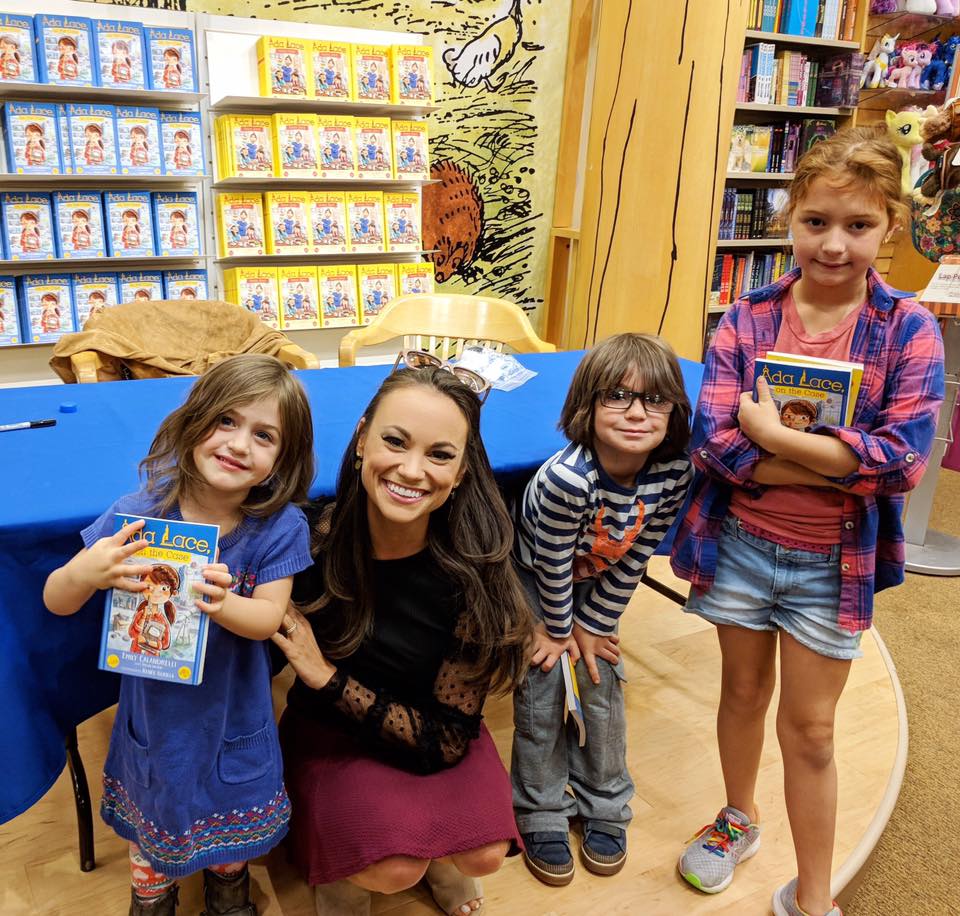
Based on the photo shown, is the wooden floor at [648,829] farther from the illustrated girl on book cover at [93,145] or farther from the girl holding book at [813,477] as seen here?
the illustrated girl on book cover at [93,145]

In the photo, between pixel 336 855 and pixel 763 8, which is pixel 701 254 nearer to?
pixel 763 8

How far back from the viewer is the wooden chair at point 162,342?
8.42 feet

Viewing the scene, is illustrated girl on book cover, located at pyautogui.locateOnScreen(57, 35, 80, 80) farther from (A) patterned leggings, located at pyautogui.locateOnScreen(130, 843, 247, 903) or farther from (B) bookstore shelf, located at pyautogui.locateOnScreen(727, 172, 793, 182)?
(B) bookstore shelf, located at pyautogui.locateOnScreen(727, 172, 793, 182)

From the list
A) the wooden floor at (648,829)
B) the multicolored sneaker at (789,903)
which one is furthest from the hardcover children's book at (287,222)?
the multicolored sneaker at (789,903)

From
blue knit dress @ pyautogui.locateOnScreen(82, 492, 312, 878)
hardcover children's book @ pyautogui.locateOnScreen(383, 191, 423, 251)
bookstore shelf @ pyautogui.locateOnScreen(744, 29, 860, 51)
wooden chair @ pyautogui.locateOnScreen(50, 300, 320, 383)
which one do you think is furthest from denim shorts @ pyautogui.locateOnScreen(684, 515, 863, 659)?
bookstore shelf @ pyautogui.locateOnScreen(744, 29, 860, 51)

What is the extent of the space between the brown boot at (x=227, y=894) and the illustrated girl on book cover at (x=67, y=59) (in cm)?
293

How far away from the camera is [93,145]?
3.20m

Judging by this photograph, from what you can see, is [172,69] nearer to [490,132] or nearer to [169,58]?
[169,58]

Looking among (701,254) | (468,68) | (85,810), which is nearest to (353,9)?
(468,68)

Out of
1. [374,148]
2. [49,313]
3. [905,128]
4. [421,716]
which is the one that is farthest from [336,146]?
[421,716]

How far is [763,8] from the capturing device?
14.3ft

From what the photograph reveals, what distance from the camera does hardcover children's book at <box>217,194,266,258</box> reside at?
11.7 feet

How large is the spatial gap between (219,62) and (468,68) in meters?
1.45

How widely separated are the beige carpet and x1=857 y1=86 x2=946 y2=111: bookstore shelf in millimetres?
2789
